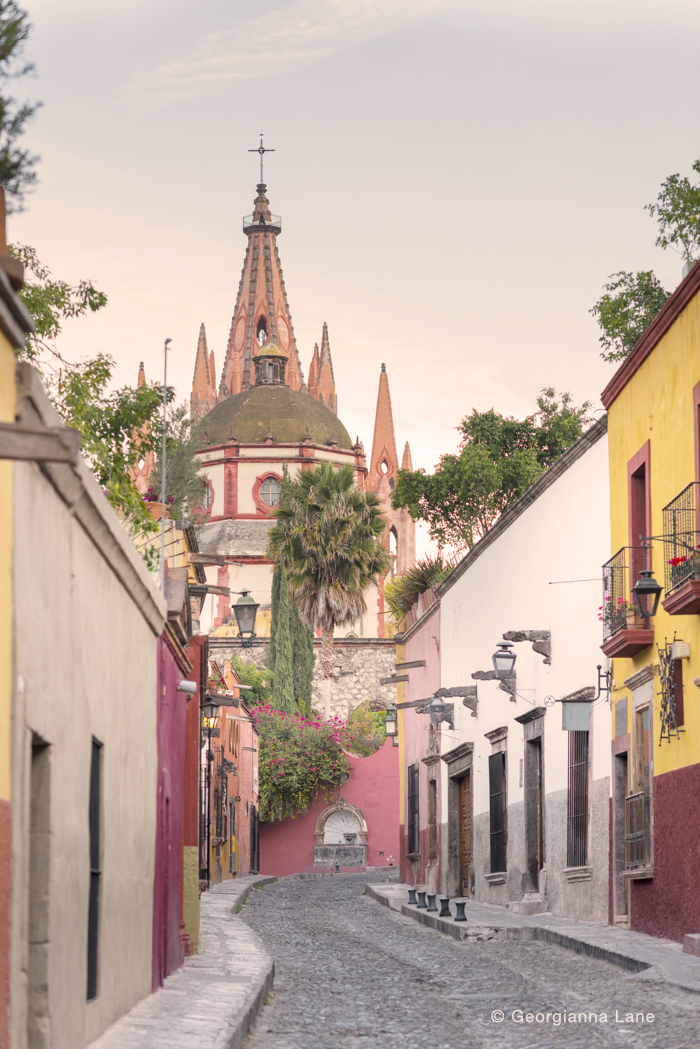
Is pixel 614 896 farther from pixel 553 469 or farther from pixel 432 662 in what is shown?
pixel 432 662

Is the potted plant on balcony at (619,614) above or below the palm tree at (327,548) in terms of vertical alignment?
below

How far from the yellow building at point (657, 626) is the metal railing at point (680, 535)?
0.02 metres

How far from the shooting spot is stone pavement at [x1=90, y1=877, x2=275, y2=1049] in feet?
23.8

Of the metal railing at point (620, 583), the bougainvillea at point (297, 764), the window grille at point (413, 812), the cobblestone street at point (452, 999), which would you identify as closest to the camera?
the cobblestone street at point (452, 999)

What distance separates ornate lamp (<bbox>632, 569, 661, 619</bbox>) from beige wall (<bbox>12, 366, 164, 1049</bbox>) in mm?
5809

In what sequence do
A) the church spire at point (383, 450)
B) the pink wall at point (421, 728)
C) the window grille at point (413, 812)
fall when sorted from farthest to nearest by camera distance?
the church spire at point (383, 450), the window grille at point (413, 812), the pink wall at point (421, 728)

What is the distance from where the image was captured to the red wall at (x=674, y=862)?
12711 mm

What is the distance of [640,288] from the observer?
24.8 metres

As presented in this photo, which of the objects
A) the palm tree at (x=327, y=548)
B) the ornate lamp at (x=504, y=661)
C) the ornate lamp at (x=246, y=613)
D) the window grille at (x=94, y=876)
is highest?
the palm tree at (x=327, y=548)

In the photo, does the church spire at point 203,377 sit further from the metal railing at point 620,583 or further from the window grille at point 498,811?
the metal railing at point 620,583

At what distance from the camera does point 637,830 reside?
49.0ft

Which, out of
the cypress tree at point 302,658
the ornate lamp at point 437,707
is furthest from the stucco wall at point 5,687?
the cypress tree at point 302,658

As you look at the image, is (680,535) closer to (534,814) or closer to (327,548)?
(534,814)

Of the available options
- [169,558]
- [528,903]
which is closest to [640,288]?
[528,903]
